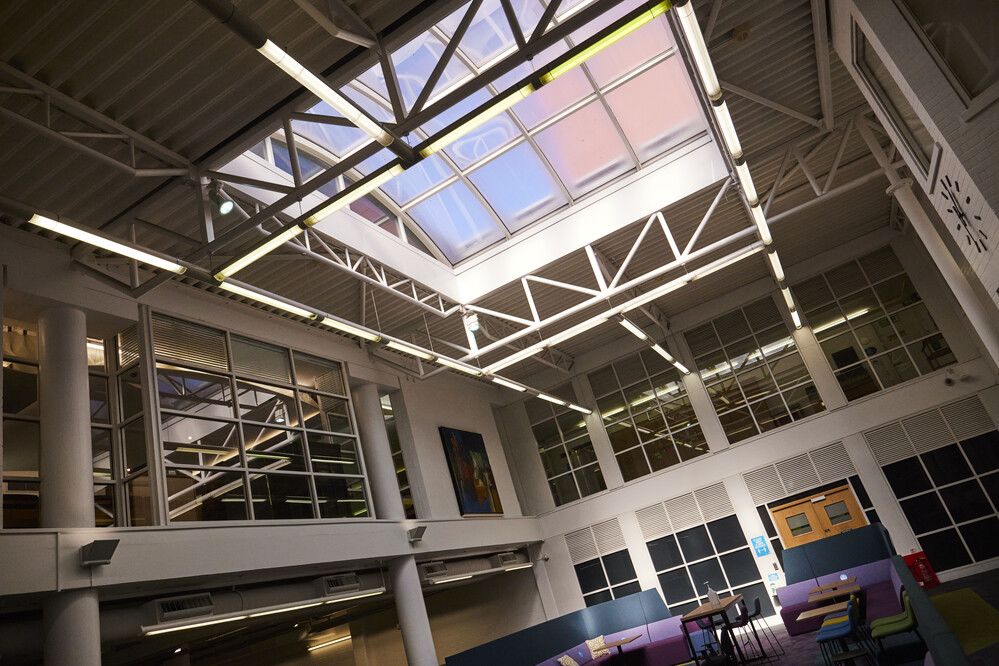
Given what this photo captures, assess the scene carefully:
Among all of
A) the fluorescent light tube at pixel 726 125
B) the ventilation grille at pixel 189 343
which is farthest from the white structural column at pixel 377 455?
the fluorescent light tube at pixel 726 125

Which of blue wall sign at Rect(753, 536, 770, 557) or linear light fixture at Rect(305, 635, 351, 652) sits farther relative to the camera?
linear light fixture at Rect(305, 635, 351, 652)

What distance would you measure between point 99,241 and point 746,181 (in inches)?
381

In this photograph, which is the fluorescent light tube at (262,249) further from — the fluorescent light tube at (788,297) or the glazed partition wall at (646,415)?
the glazed partition wall at (646,415)

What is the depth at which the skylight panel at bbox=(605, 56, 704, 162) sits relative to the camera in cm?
1477

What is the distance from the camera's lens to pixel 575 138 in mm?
15805

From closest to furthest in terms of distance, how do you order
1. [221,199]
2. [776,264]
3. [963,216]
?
[963,216] → [221,199] → [776,264]

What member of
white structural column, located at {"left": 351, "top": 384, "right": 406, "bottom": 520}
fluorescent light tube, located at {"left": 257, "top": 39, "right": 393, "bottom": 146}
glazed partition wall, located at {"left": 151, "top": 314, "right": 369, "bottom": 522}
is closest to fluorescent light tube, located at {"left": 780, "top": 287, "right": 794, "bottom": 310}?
white structural column, located at {"left": 351, "top": 384, "right": 406, "bottom": 520}

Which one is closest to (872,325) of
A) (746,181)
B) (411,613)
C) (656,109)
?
(656,109)

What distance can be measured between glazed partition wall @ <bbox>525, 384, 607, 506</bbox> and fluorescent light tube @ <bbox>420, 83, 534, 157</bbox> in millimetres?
17266

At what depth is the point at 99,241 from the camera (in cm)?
846

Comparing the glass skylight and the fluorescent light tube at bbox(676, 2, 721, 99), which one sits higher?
the glass skylight

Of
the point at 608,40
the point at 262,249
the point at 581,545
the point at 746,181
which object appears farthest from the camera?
the point at 581,545

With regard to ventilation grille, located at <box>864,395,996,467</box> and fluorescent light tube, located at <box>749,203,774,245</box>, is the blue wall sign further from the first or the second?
fluorescent light tube, located at <box>749,203,774,245</box>

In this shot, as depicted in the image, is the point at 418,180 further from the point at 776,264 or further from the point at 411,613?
the point at 411,613
